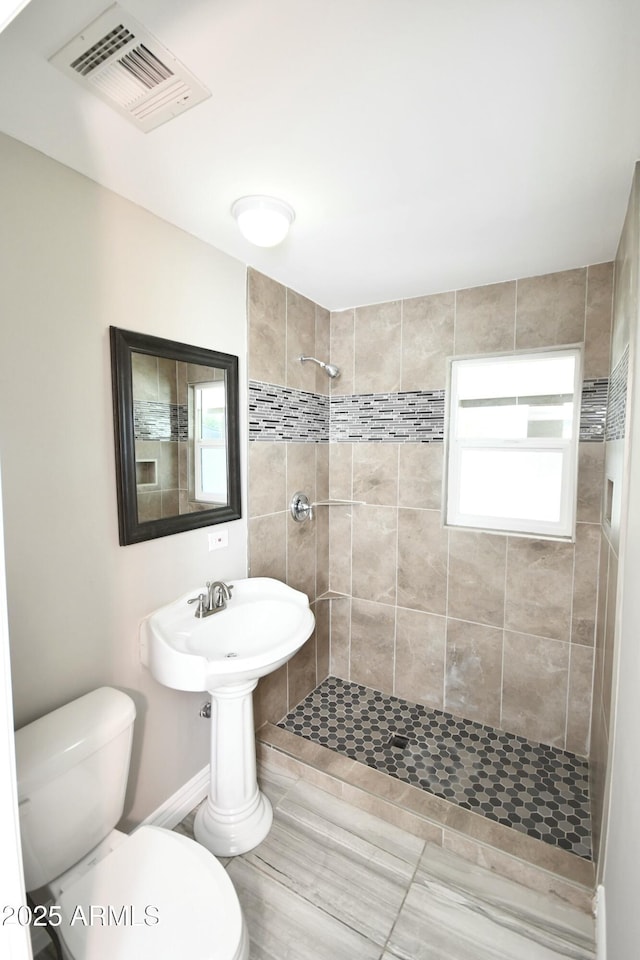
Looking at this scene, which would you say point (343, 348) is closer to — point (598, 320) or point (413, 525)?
point (413, 525)

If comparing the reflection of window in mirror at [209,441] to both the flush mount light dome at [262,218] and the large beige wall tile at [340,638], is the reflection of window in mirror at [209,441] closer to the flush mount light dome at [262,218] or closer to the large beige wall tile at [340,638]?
the flush mount light dome at [262,218]

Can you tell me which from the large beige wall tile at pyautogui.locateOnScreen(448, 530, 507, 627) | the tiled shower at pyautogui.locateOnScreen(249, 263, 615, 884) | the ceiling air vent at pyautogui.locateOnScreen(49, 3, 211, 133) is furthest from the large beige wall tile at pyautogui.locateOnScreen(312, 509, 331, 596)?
the ceiling air vent at pyautogui.locateOnScreen(49, 3, 211, 133)

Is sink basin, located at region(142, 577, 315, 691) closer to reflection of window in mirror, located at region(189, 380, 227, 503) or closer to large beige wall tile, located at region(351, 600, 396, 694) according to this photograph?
reflection of window in mirror, located at region(189, 380, 227, 503)

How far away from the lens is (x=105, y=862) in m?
1.12

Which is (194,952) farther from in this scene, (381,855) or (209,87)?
(209,87)

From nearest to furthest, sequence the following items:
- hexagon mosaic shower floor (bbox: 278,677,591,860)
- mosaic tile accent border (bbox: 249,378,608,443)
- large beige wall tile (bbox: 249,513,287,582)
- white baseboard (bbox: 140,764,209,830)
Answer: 1. white baseboard (bbox: 140,764,209,830)
2. hexagon mosaic shower floor (bbox: 278,677,591,860)
3. mosaic tile accent border (bbox: 249,378,608,443)
4. large beige wall tile (bbox: 249,513,287,582)

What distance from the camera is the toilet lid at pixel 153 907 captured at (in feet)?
3.06

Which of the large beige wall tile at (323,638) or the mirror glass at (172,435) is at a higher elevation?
the mirror glass at (172,435)

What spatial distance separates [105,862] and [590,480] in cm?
230

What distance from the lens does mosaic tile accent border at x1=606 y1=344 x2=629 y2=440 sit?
1.31 meters

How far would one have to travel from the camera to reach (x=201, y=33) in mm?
833

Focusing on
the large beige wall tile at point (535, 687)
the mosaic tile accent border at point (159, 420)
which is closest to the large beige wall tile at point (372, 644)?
the large beige wall tile at point (535, 687)

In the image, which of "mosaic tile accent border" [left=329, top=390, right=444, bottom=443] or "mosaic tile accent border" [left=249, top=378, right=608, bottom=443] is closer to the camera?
"mosaic tile accent border" [left=249, top=378, right=608, bottom=443]

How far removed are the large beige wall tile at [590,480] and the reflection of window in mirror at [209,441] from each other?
1.69 m
